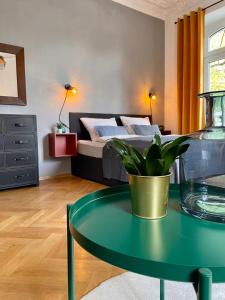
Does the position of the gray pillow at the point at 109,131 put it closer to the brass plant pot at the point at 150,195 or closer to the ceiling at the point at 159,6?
the ceiling at the point at 159,6

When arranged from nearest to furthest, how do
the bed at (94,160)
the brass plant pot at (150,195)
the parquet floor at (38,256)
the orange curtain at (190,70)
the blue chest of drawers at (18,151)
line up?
the brass plant pot at (150,195)
the parquet floor at (38,256)
the bed at (94,160)
the blue chest of drawers at (18,151)
the orange curtain at (190,70)

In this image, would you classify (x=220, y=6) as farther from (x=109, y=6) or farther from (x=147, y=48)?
(x=109, y=6)

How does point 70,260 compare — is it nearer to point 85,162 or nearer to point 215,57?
point 85,162

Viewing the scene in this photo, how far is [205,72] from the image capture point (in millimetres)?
4730

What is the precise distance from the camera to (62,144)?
3.67 metres

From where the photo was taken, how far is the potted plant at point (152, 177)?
73 centimetres

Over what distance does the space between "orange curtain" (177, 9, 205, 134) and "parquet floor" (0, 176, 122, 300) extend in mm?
2954

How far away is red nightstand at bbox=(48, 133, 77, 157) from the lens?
3.56 m

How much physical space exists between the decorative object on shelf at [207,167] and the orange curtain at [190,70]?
3645 mm

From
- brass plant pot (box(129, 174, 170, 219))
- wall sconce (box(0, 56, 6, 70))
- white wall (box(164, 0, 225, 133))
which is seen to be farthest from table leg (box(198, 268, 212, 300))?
white wall (box(164, 0, 225, 133))

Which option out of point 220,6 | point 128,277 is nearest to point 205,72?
point 220,6

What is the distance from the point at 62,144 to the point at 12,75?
3.72ft

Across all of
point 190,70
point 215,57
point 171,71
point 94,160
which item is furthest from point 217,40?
point 94,160

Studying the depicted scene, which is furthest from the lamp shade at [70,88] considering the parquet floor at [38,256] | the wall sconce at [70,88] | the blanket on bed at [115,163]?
the parquet floor at [38,256]
